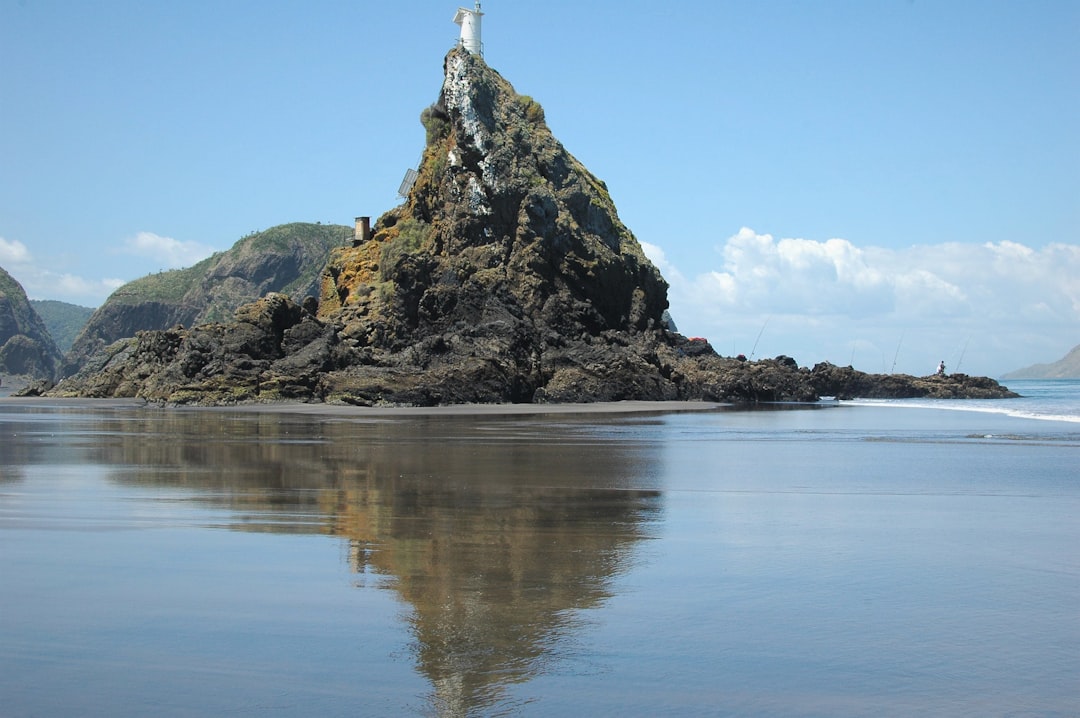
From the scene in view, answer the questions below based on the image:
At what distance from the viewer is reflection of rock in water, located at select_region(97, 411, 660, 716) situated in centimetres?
689

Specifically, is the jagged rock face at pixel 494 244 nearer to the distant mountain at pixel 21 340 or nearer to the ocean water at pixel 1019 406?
the ocean water at pixel 1019 406

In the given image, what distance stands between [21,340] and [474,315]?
101382mm

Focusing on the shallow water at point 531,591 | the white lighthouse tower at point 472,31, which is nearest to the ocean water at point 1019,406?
the shallow water at point 531,591

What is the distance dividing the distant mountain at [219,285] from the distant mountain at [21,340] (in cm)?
427

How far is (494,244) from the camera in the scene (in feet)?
214

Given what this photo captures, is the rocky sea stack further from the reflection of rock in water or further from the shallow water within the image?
the shallow water

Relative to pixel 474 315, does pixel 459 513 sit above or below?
below

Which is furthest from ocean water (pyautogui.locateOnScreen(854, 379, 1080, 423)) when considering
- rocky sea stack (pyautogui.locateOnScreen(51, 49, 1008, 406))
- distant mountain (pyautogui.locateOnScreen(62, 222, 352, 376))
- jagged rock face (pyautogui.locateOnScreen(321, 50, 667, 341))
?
distant mountain (pyautogui.locateOnScreen(62, 222, 352, 376))

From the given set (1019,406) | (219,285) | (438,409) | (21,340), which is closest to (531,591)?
(438,409)

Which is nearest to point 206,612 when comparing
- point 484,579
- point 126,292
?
point 484,579

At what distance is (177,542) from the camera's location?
34.1 feet

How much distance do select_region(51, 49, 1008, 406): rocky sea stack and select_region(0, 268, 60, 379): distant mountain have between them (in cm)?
6274

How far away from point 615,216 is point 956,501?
6589 centimetres

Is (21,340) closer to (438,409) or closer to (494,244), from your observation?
(494,244)
